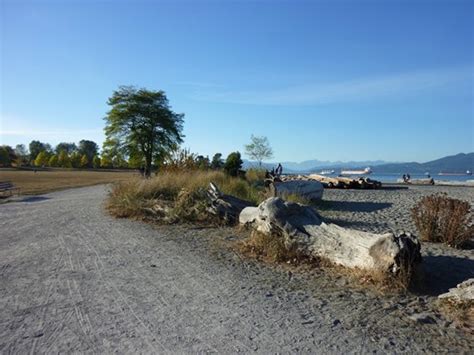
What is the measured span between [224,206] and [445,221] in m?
5.21

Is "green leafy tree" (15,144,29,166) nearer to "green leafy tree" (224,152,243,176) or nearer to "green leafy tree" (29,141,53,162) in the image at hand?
"green leafy tree" (29,141,53,162)

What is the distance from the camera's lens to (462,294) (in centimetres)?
432

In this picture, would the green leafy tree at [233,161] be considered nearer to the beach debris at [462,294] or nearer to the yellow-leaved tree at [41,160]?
the beach debris at [462,294]

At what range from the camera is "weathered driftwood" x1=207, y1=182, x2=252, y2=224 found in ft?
33.2

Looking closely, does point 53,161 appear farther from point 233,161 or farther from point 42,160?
point 233,161

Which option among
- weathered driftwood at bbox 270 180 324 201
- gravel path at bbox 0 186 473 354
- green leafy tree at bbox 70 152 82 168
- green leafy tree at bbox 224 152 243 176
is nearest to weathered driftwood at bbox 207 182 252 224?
gravel path at bbox 0 186 473 354

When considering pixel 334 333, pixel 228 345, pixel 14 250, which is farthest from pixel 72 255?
pixel 334 333

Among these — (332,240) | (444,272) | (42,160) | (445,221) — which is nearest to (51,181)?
(332,240)

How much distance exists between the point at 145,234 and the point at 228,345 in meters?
5.70

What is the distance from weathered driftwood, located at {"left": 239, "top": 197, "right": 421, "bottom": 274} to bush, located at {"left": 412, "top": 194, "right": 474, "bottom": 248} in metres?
2.43

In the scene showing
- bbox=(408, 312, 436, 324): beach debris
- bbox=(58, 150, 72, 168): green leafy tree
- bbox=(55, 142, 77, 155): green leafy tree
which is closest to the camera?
bbox=(408, 312, 436, 324): beach debris

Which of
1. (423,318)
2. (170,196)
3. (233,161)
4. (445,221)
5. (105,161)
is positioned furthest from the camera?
(105,161)

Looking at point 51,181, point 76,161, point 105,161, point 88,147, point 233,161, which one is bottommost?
point 51,181

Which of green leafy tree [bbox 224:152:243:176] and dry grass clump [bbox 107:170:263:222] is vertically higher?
green leafy tree [bbox 224:152:243:176]
